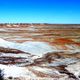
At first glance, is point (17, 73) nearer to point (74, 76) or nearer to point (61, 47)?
point (74, 76)

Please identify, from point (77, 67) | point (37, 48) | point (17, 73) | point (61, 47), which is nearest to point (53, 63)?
point (77, 67)

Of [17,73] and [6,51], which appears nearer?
[17,73]

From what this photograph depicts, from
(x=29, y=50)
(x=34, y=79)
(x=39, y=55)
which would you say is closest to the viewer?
(x=34, y=79)

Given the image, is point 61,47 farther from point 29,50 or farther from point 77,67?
point 77,67

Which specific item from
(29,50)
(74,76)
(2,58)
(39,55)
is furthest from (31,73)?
(29,50)

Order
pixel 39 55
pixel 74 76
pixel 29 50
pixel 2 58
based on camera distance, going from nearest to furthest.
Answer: pixel 74 76
pixel 2 58
pixel 39 55
pixel 29 50

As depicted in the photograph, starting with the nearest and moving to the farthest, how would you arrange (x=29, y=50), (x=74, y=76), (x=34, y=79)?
1. (x=34, y=79)
2. (x=74, y=76)
3. (x=29, y=50)

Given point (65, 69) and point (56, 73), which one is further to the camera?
point (65, 69)

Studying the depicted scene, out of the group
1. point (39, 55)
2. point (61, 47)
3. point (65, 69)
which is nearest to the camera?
point (65, 69)
